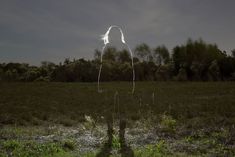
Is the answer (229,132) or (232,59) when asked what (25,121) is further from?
(232,59)

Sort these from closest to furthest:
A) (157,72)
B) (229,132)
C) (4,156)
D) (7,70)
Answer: (4,156)
(229,132)
(157,72)
(7,70)

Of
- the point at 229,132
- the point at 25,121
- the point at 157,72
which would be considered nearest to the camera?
the point at 229,132

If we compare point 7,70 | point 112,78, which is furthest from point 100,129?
point 7,70

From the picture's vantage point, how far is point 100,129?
14648 mm

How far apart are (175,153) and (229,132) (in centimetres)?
377

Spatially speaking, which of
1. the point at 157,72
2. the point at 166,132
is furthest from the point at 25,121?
the point at 157,72

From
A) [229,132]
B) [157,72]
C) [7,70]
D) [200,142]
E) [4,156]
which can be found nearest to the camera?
[4,156]

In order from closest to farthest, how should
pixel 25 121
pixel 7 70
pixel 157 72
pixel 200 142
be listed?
pixel 200 142, pixel 25 121, pixel 157 72, pixel 7 70

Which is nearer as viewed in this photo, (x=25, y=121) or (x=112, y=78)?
(x=25, y=121)

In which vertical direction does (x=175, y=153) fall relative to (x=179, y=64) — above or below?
below

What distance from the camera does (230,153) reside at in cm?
1054

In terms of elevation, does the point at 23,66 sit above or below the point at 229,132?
above

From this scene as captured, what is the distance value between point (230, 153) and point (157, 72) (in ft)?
188

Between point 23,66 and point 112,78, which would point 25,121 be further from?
point 23,66
